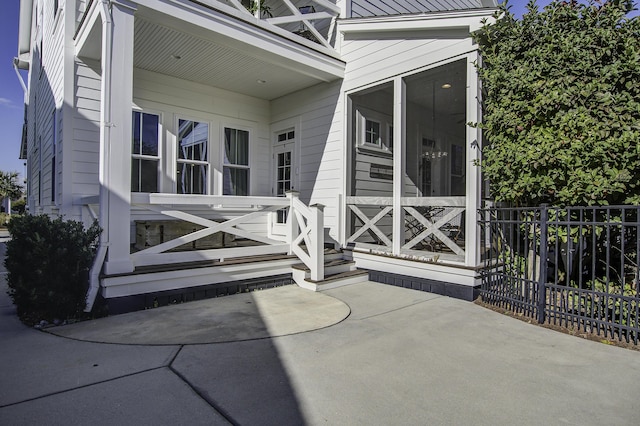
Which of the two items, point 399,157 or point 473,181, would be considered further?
point 399,157

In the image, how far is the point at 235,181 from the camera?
7.54 m

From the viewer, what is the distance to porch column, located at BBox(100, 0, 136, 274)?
165 inches

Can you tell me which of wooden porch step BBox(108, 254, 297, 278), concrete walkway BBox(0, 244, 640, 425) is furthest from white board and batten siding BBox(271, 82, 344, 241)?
concrete walkway BBox(0, 244, 640, 425)

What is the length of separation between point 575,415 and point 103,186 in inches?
182

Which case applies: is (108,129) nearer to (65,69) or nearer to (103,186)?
(103,186)

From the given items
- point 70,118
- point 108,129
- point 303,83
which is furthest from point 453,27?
point 70,118

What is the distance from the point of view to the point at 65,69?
5.50m

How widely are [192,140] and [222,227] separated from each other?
2.45 m

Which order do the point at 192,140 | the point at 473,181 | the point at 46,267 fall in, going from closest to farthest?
the point at 46,267
the point at 473,181
the point at 192,140

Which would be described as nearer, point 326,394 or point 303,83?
point 326,394

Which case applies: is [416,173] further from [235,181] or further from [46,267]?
[46,267]

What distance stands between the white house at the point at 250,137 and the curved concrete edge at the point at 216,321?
1.29ft

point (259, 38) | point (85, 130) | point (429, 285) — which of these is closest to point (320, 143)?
point (259, 38)

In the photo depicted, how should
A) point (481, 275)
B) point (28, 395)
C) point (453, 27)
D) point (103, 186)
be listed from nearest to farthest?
point (28, 395), point (103, 186), point (481, 275), point (453, 27)
